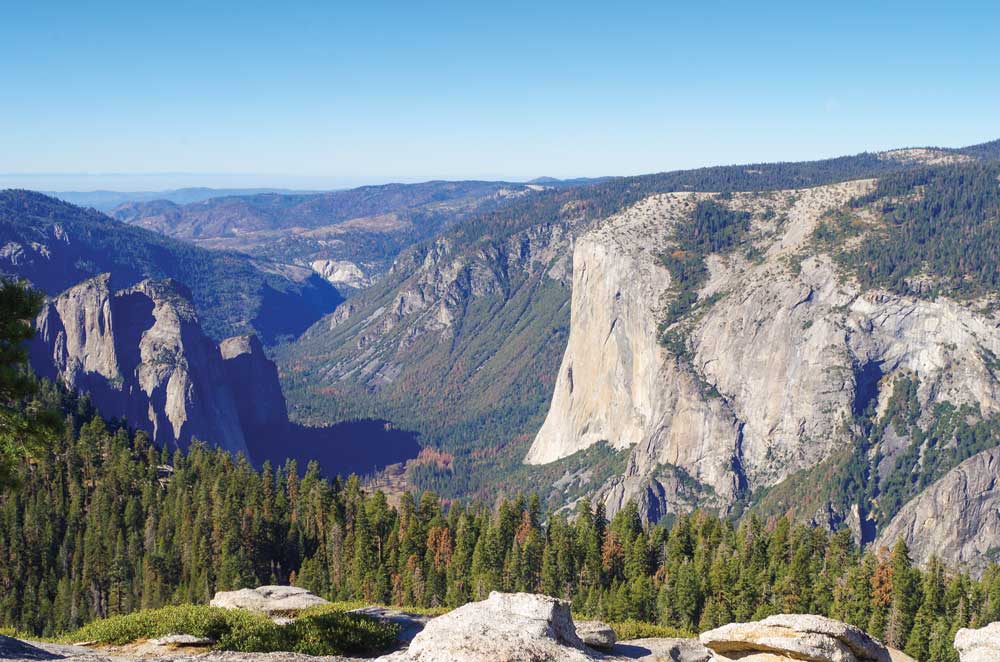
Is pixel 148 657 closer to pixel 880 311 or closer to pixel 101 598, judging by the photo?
pixel 101 598

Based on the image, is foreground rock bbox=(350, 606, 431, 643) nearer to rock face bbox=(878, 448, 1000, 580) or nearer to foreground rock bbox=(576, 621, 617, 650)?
foreground rock bbox=(576, 621, 617, 650)

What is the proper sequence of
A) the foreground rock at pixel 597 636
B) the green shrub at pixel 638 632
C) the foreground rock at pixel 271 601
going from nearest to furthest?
1. the foreground rock at pixel 597 636
2. the green shrub at pixel 638 632
3. the foreground rock at pixel 271 601

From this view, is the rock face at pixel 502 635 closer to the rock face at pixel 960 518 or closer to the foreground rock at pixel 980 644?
the foreground rock at pixel 980 644

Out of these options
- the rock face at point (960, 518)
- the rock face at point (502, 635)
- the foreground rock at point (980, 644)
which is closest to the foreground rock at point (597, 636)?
the rock face at point (502, 635)

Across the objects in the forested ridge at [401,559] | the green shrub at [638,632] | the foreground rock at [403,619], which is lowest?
the forested ridge at [401,559]

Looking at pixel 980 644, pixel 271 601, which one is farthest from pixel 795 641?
pixel 271 601

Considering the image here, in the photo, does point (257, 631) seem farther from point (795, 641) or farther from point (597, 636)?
point (795, 641)
